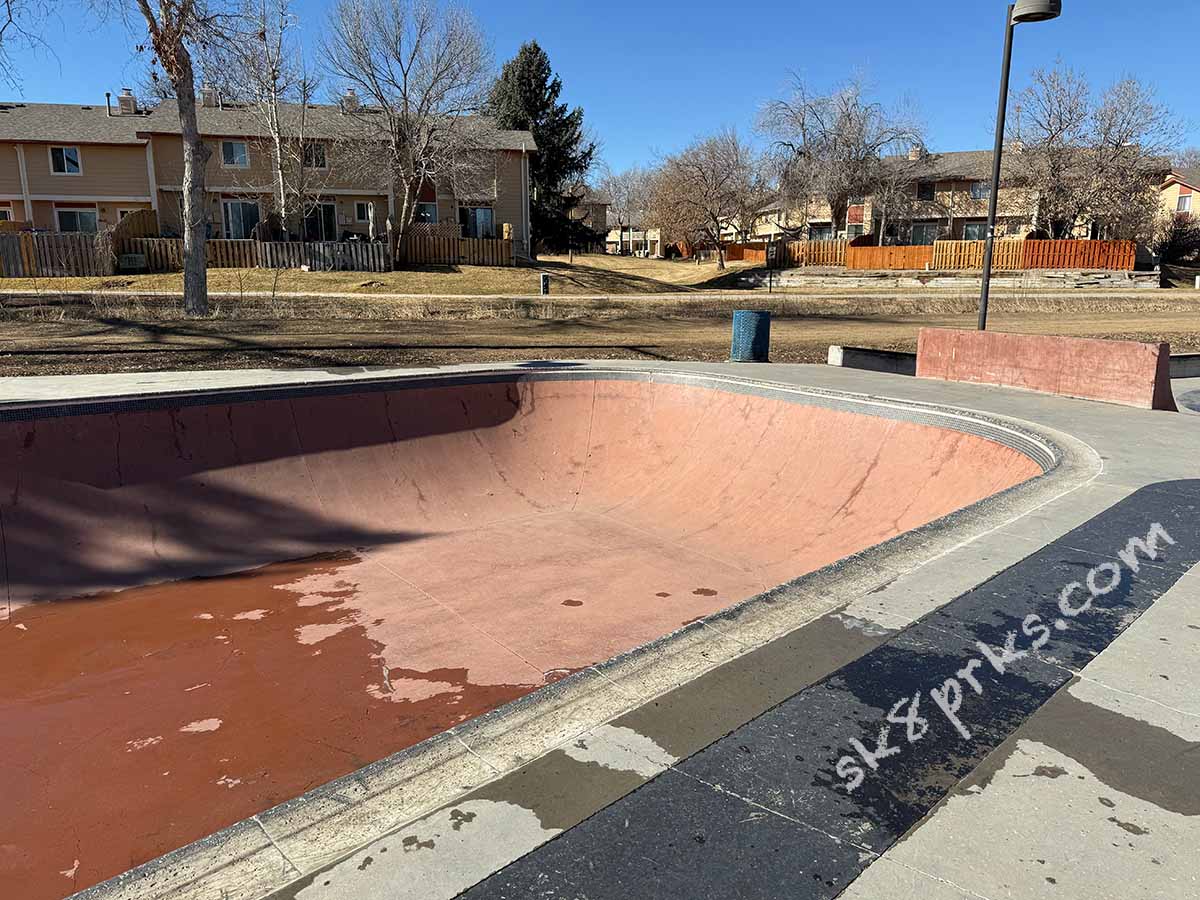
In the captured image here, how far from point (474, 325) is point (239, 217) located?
2419cm

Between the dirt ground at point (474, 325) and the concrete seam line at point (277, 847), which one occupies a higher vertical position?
the dirt ground at point (474, 325)

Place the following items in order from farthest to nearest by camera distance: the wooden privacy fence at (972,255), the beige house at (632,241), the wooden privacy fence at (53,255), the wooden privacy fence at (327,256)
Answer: the beige house at (632,241) < the wooden privacy fence at (972,255) < the wooden privacy fence at (327,256) < the wooden privacy fence at (53,255)

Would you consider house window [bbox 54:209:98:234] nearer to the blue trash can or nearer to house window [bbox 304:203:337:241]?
house window [bbox 304:203:337:241]

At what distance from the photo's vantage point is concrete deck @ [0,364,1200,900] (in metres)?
2.11

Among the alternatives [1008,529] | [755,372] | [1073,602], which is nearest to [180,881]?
[1073,602]

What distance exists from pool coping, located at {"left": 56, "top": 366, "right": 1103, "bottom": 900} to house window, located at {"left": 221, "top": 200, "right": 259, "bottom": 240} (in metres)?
39.8

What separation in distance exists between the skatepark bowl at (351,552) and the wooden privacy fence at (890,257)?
114 feet

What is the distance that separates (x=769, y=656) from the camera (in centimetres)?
331

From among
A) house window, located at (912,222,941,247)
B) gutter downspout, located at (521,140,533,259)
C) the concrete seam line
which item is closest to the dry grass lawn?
gutter downspout, located at (521,140,533,259)

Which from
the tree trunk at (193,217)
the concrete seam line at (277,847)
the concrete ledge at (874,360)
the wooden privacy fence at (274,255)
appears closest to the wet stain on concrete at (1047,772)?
the concrete seam line at (277,847)

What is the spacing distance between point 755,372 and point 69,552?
9.58 meters

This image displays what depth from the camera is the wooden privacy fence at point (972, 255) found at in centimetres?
3897

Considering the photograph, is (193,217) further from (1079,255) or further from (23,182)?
(1079,255)

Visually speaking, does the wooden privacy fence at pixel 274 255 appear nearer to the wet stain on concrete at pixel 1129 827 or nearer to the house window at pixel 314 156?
the house window at pixel 314 156
